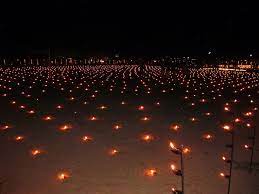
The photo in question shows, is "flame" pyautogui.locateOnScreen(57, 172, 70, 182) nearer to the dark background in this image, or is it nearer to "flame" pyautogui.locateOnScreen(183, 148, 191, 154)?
"flame" pyautogui.locateOnScreen(183, 148, 191, 154)

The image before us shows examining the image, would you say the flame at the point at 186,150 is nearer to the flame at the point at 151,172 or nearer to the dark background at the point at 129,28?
the flame at the point at 151,172

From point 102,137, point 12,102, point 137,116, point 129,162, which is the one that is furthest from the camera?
point 12,102

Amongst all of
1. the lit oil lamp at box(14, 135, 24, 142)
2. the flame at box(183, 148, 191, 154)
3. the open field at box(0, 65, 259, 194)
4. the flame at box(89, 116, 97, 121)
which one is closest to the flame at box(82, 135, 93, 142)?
the open field at box(0, 65, 259, 194)

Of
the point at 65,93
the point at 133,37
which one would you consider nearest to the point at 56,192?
the point at 65,93

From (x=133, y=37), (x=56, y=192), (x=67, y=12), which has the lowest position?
(x=56, y=192)

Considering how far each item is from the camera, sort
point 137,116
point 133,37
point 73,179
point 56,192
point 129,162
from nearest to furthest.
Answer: point 56,192 < point 73,179 < point 129,162 < point 137,116 < point 133,37

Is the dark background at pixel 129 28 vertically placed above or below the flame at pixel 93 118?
above

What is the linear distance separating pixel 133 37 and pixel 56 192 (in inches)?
1700

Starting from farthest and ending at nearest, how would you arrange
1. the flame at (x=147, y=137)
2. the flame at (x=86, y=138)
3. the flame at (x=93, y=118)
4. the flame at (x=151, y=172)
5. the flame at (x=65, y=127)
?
the flame at (x=93, y=118), the flame at (x=65, y=127), the flame at (x=147, y=137), the flame at (x=86, y=138), the flame at (x=151, y=172)

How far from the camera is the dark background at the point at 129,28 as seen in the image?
1476 inches

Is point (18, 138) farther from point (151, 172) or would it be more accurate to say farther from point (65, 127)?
point (151, 172)

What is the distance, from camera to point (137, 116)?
7.95 meters

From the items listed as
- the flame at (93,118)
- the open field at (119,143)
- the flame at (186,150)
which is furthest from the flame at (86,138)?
the flame at (186,150)

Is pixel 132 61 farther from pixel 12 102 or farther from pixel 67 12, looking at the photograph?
pixel 12 102
